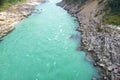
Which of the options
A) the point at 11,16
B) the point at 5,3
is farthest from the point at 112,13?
the point at 5,3

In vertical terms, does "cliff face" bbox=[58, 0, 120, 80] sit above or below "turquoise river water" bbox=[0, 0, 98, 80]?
above

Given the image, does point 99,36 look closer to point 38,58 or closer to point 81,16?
point 38,58

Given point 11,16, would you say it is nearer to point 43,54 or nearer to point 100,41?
point 43,54

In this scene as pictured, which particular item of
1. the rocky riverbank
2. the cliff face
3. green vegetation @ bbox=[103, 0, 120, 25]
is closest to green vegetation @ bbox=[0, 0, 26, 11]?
the rocky riverbank

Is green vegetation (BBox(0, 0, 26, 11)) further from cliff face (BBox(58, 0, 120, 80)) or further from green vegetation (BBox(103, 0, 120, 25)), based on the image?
green vegetation (BBox(103, 0, 120, 25))

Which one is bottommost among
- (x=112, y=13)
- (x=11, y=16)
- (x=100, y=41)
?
(x=11, y=16)

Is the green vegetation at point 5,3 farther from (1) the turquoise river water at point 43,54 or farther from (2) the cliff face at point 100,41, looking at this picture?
(2) the cliff face at point 100,41
